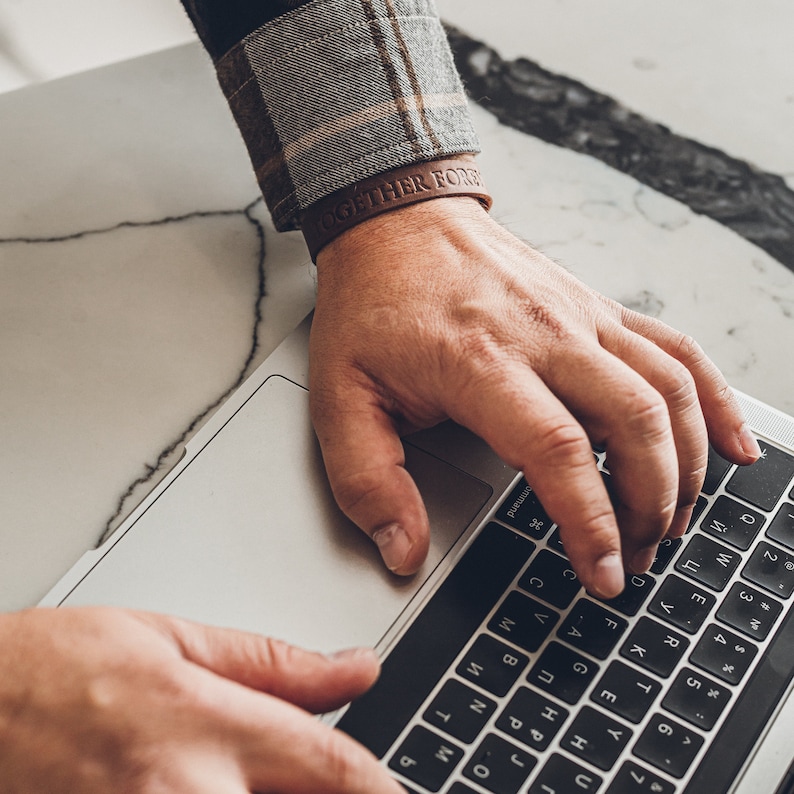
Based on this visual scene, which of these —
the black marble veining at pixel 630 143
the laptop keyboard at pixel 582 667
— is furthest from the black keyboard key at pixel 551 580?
the black marble veining at pixel 630 143

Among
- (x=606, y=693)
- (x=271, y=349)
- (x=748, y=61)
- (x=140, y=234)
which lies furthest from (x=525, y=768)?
(x=748, y=61)

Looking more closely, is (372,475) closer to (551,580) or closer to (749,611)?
(551,580)

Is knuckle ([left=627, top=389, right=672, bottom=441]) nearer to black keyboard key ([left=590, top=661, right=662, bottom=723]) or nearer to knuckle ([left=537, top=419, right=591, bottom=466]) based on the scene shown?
knuckle ([left=537, top=419, right=591, bottom=466])

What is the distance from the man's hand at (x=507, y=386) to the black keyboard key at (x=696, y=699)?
70 millimetres

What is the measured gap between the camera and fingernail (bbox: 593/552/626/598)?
0.48 meters

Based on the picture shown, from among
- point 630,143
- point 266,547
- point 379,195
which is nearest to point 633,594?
point 266,547

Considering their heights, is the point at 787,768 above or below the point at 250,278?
below

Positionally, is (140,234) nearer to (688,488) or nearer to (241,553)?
(241,553)

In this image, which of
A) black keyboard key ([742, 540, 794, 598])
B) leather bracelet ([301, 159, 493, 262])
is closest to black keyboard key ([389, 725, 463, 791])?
black keyboard key ([742, 540, 794, 598])

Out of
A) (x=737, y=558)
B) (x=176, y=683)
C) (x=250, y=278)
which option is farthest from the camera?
(x=250, y=278)

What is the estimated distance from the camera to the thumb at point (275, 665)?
0.44m

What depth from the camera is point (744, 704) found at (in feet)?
1.55

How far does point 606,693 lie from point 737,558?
13cm

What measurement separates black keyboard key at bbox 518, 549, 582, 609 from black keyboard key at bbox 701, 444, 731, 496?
123mm
